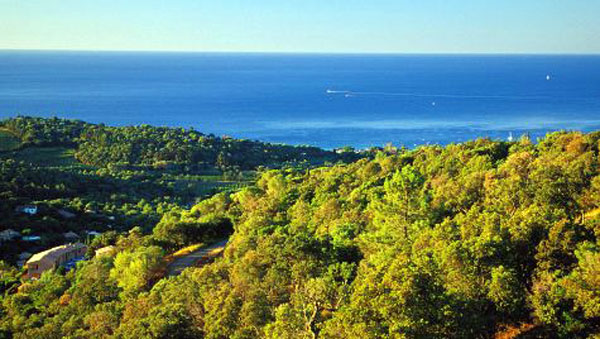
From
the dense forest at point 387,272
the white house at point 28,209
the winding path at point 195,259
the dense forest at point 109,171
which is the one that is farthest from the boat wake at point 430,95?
the winding path at point 195,259

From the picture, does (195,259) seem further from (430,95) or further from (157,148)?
(430,95)

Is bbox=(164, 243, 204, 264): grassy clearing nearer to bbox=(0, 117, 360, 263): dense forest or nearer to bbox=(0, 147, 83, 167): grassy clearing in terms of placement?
bbox=(0, 117, 360, 263): dense forest

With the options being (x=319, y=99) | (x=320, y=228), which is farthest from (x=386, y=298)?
(x=319, y=99)

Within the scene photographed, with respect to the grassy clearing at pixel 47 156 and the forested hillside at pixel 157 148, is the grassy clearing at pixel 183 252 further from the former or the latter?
the grassy clearing at pixel 47 156

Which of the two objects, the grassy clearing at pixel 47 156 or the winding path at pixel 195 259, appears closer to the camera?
the winding path at pixel 195 259

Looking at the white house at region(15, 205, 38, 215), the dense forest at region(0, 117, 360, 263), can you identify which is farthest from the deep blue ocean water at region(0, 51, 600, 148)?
the white house at region(15, 205, 38, 215)
